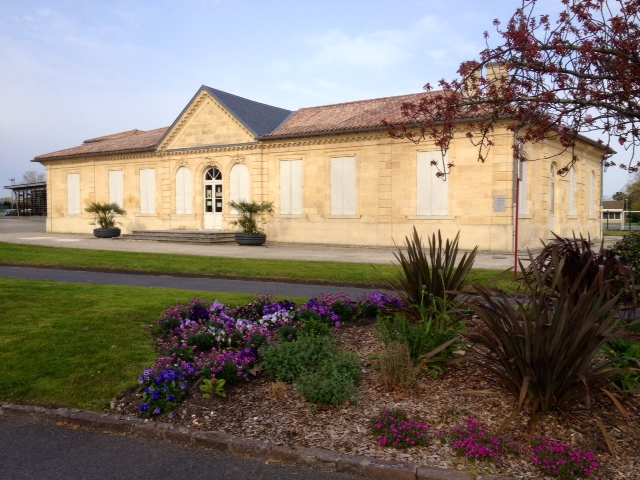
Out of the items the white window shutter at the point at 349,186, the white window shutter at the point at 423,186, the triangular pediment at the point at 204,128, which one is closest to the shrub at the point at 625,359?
the white window shutter at the point at 423,186

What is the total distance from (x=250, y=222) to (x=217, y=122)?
6.49 metres

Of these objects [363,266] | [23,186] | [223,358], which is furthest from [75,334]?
[23,186]

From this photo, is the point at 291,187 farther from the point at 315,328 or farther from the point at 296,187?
the point at 315,328

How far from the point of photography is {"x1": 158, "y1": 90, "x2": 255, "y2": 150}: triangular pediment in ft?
95.0

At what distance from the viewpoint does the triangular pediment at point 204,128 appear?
1140 inches

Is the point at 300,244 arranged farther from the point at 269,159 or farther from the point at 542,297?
the point at 542,297

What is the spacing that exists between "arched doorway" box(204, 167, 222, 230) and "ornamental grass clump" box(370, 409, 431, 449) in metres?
26.4

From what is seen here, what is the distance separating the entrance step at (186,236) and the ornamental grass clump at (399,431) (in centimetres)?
2335

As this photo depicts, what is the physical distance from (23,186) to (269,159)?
44.0 m

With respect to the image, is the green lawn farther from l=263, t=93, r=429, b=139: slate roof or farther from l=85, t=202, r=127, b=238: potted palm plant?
l=85, t=202, r=127, b=238: potted palm plant

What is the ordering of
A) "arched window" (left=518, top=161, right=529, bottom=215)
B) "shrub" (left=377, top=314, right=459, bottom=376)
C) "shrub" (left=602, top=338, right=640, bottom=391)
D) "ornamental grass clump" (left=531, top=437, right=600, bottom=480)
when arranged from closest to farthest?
1. "ornamental grass clump" (left=531, top=437, right=600, bottom=480)
2. "shrub" (left=602, top=338, right=640, bottom=391)
3. "shrub" (left=377, top=314, right=459, bottom=376)
4. "arched window" (left=518, top=161, right=529, bottom=215)

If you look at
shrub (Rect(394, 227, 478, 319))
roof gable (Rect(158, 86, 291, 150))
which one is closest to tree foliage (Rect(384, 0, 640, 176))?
shrub (Rect(394, 227, 478, 319))

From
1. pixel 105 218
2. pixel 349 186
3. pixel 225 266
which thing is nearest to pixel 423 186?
pixel 349 186

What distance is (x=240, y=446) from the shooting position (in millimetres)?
4230
